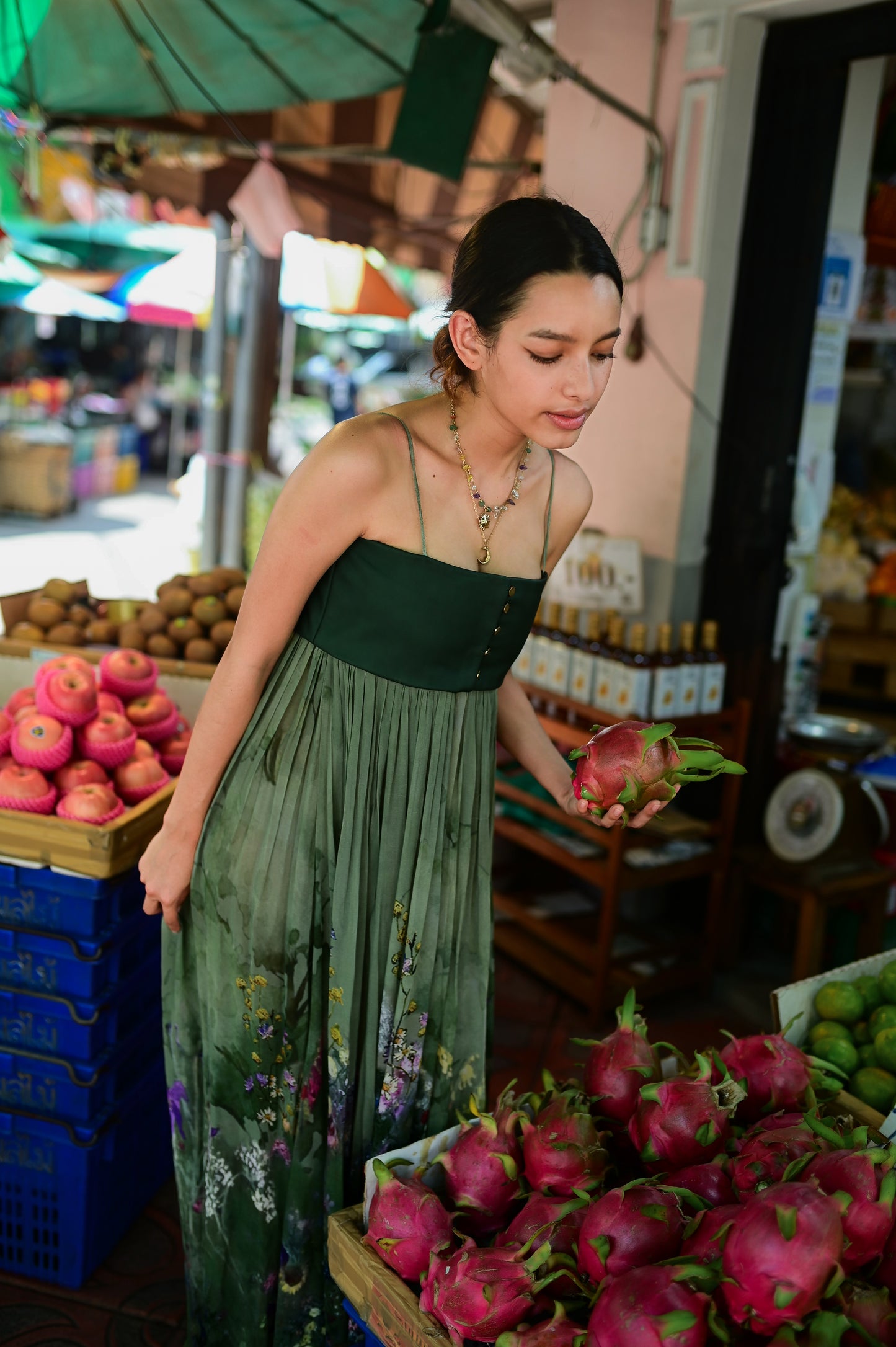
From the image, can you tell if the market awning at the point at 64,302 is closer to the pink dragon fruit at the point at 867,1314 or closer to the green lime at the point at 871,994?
the green lime at the point at 871,994

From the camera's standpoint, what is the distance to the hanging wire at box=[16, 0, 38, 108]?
339 centimetres

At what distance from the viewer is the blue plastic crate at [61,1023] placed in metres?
2.14

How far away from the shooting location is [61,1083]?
219 cm

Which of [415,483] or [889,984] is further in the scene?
[889,984]

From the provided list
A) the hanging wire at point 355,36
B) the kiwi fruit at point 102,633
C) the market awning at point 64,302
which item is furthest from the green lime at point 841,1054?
the market awning at point 64,302

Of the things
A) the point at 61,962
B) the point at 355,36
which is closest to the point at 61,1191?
the point at 61,962

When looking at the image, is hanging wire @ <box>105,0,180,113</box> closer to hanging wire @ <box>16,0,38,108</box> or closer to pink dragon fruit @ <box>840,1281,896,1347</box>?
hanging wire @ <box>16,0,38,108</box>

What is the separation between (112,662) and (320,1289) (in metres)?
1.41

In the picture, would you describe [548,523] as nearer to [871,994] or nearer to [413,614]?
[413,614]

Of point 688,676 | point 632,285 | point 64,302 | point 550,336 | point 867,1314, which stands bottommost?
point 867,1314

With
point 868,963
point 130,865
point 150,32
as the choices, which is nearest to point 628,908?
point 868,963

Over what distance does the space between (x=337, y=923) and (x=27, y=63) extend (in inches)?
131

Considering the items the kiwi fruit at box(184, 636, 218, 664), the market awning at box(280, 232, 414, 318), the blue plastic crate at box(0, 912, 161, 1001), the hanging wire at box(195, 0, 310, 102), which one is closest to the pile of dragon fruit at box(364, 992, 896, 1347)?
the blue plastic crate at box(0, 912, 161, 1001)

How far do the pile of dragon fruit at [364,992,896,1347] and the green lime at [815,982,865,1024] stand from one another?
250 millimetres
